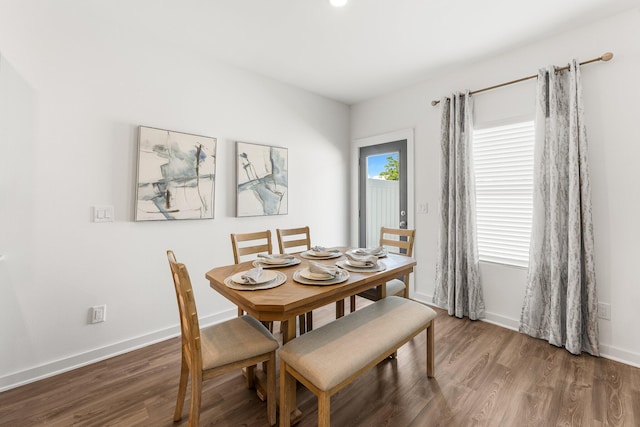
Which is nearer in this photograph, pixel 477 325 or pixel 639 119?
pixel 639 119

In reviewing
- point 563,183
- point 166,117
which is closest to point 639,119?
point 563,183

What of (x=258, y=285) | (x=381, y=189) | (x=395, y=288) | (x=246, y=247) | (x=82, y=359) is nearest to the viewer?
(x=258, y=285)

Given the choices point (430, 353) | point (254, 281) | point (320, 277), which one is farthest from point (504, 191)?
point (254, 281)

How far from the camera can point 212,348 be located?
1432 millimetres

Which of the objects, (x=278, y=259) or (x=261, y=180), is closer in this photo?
(x=278, y=259)

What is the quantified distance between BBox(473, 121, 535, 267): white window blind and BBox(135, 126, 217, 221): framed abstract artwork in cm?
276

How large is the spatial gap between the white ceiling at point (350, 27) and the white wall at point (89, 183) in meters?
0.25

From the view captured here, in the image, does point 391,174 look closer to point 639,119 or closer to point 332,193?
point 332,193

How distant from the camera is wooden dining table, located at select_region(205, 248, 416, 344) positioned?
4.27 ft

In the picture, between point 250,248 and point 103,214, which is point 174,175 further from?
point 250,248

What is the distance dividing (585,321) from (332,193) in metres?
2.86

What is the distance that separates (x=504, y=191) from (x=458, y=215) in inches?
18.7

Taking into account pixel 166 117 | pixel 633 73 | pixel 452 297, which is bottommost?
pixel 452 297

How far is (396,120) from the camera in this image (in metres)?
3.59
